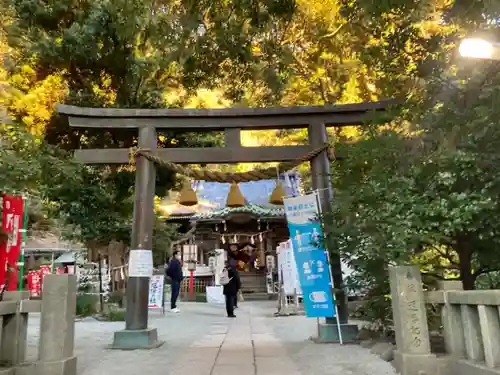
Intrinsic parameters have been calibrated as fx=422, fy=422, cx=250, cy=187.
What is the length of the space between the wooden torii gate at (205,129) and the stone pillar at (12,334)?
8.07 feet

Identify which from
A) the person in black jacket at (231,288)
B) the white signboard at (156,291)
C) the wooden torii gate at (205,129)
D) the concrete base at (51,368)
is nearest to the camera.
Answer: the concrete base at (51,368)

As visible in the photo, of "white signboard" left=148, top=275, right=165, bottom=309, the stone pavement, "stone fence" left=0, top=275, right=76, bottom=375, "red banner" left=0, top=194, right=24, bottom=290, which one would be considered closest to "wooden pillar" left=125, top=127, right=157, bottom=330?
the stone pavement

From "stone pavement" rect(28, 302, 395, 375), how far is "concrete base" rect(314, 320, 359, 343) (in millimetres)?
235

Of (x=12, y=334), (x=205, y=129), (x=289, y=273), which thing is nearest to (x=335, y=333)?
(x=205, y=129)

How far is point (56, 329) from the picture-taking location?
4.91 metres

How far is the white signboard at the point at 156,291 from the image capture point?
43.0 ft

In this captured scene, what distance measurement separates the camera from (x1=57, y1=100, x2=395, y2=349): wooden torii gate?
24.6 feet

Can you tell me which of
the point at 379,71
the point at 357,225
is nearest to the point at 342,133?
the point at 379,71

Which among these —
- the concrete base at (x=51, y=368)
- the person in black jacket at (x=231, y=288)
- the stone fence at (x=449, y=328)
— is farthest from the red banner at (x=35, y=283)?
the stone fence at (x=449, y=328)

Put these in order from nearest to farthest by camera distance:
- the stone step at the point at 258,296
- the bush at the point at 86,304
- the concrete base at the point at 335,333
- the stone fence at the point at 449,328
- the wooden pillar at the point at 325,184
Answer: the stone fence at the point at 449,328 → the concrete base at the point at 335,333 → the wooden pillar at the point at 325,184 → the bush at the point at 86,304 → the stone step at the point at 258,296

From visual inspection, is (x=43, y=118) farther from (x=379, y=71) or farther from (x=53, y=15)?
(x=379, y=71)

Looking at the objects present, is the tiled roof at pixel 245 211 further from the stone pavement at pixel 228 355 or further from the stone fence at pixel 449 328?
the stone fence at pixel 449 328

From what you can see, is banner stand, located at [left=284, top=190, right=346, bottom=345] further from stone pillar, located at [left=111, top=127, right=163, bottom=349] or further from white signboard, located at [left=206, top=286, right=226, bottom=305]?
white signboard, located at [left=206, top=286, right=226, bottom=305]

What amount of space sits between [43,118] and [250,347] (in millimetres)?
8997
